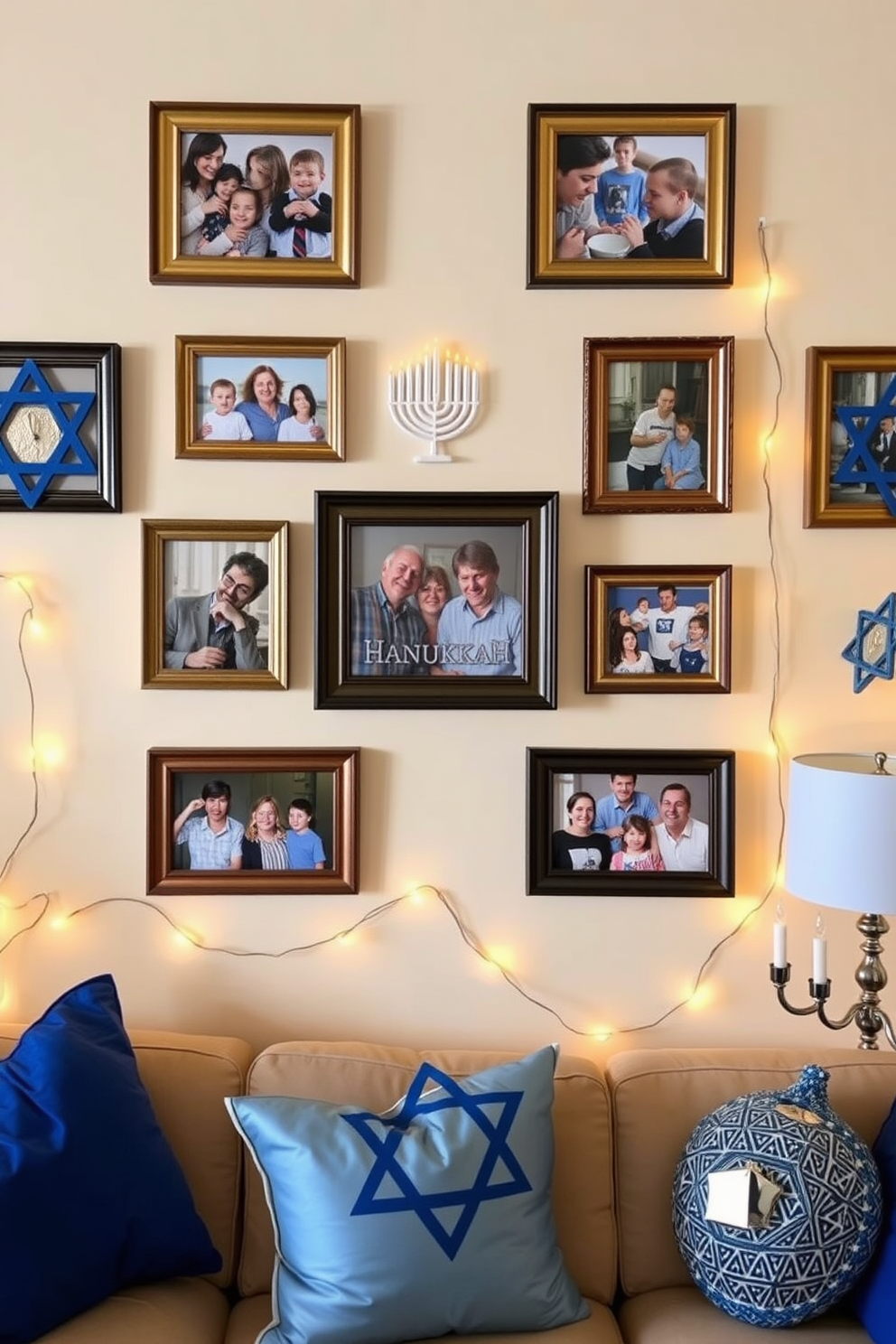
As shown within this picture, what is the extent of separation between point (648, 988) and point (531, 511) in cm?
96

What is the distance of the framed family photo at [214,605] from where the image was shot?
196 centimetres

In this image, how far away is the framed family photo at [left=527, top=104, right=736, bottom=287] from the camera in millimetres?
1921

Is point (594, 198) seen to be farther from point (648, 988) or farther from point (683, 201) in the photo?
point (648, 988)

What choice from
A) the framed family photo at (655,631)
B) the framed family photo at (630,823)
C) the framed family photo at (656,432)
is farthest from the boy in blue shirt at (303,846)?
the framed family photo at (656,432)

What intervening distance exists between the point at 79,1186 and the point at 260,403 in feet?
4.44

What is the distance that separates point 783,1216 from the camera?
1503 millimetres

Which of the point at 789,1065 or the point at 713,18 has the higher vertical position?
the point at 713,18

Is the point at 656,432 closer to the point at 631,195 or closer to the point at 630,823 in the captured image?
the point at 631,195

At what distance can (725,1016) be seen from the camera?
204 cm

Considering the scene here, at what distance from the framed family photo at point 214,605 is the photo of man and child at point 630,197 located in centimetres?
81

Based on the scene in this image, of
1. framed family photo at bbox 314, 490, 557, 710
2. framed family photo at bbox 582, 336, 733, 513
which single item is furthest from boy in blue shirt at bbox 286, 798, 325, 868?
framed family photo at bbox 582, 336, 733, 513

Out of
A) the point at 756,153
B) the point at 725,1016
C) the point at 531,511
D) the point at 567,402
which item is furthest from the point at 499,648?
the point at 756,153

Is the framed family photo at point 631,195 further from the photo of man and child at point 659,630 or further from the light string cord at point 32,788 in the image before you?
the light string cord at point 32,788

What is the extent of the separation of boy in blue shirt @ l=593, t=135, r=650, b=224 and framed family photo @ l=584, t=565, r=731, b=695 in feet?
2.19
